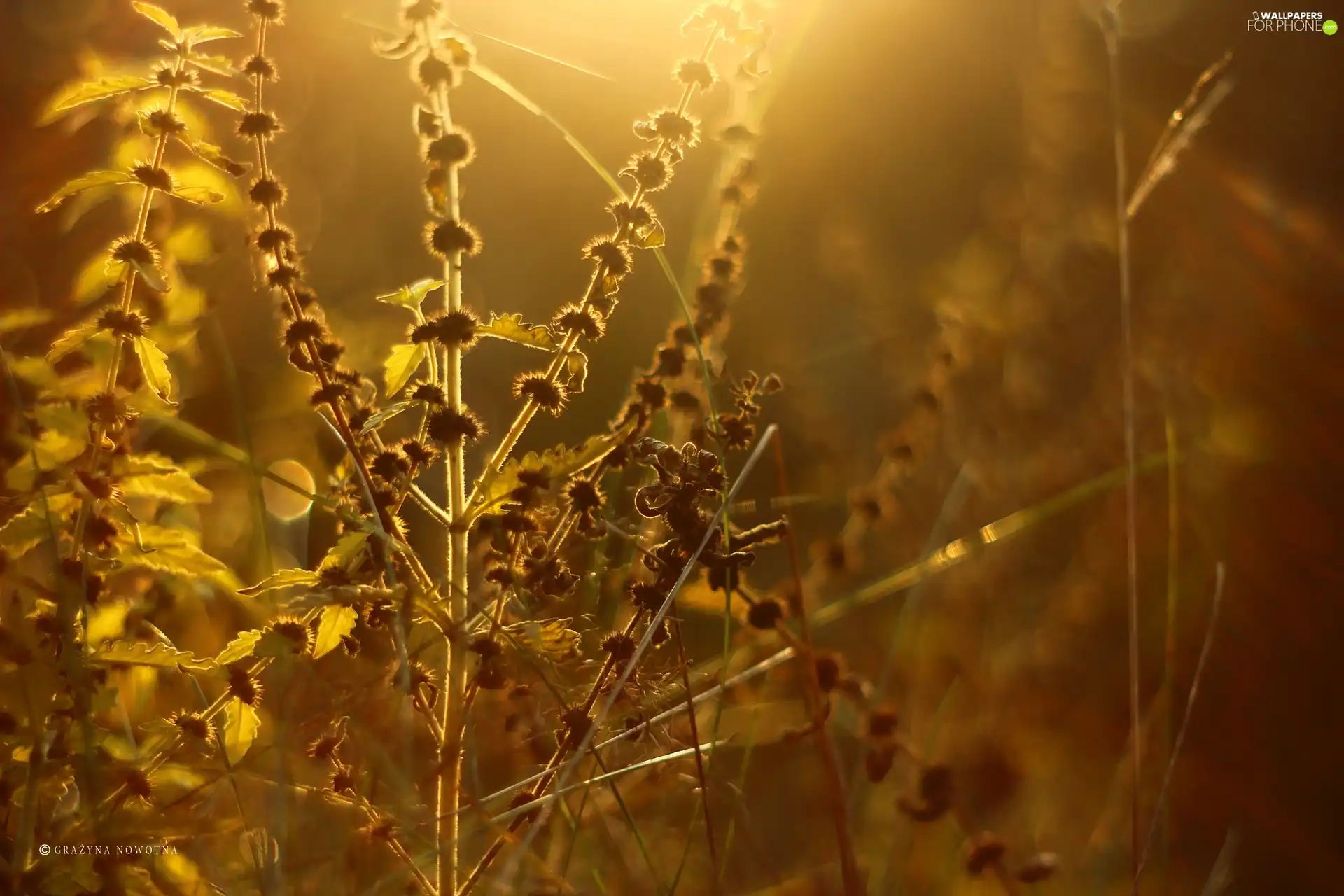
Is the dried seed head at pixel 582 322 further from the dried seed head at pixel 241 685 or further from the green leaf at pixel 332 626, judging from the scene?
the dried seed head at pixel 241 685

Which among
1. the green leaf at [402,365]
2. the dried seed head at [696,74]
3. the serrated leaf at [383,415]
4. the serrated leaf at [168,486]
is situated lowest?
the serrated leaf at [168,486]

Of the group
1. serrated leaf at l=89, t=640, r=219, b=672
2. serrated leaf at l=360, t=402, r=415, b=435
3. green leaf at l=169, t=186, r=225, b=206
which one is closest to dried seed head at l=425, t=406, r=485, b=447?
serrated leaf at l=360, t=402, r=415, b=435

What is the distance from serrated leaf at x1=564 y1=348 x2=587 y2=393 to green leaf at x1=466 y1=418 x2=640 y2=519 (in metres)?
0.10

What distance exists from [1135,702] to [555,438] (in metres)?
2.81

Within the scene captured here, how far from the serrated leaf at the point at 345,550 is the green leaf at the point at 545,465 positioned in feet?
0.43

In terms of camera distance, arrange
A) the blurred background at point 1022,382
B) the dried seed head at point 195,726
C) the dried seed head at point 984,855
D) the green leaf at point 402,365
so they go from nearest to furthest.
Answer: the dried seed head at point 984,855
the dried seed head at point 195,726
the green leaf at point 402,365
the blurred background at point 1022,382

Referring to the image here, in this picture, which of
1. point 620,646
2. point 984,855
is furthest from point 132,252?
point 984,855

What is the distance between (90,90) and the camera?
4.03ft

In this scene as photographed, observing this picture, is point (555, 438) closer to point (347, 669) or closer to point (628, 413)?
point (347, 669)

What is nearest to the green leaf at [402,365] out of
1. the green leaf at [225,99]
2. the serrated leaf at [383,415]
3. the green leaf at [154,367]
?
the serrated leaf at [383,415]

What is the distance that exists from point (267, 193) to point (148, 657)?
58 centimetres

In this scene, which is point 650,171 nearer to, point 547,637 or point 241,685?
point 547,637

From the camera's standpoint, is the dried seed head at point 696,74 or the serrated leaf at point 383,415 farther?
the dried seed head at point 696,74

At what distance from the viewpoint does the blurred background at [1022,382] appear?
1.77 m
